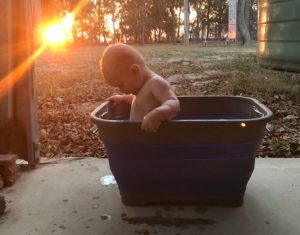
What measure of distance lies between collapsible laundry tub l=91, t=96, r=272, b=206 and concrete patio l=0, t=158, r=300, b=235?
6 centimetres

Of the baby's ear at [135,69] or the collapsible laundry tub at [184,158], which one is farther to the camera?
the baby's ear at [135,69]

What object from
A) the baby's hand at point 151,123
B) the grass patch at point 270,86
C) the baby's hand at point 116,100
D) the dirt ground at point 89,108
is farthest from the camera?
the grass patch at point 270,86

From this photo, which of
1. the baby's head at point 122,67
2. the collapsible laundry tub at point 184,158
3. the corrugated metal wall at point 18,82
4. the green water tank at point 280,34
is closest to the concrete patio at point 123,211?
the collapsible laundry tub at point 184,158

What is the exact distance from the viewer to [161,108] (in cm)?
147

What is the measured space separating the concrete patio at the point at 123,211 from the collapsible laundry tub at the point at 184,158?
6cm

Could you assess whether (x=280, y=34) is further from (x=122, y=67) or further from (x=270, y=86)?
(x=122, y=67)

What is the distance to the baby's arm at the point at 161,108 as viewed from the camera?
1431mm

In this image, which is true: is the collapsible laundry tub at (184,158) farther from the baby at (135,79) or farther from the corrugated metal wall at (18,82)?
the corrugated metal wall at (18,82)

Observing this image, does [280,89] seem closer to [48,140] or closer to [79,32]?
[48,140]

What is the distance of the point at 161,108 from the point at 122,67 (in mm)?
282

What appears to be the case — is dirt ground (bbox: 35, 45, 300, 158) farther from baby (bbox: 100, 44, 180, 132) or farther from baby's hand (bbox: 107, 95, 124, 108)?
baby (bbox: 100, 44, 180, 132)

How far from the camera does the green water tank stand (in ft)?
15.0

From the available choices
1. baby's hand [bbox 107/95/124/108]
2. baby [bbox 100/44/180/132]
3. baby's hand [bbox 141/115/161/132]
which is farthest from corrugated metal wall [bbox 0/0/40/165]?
baby's hand [bbox 141/115/161/132]

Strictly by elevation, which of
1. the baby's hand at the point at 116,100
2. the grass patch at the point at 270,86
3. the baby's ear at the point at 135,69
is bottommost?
the grass patch at the point at 270,86
